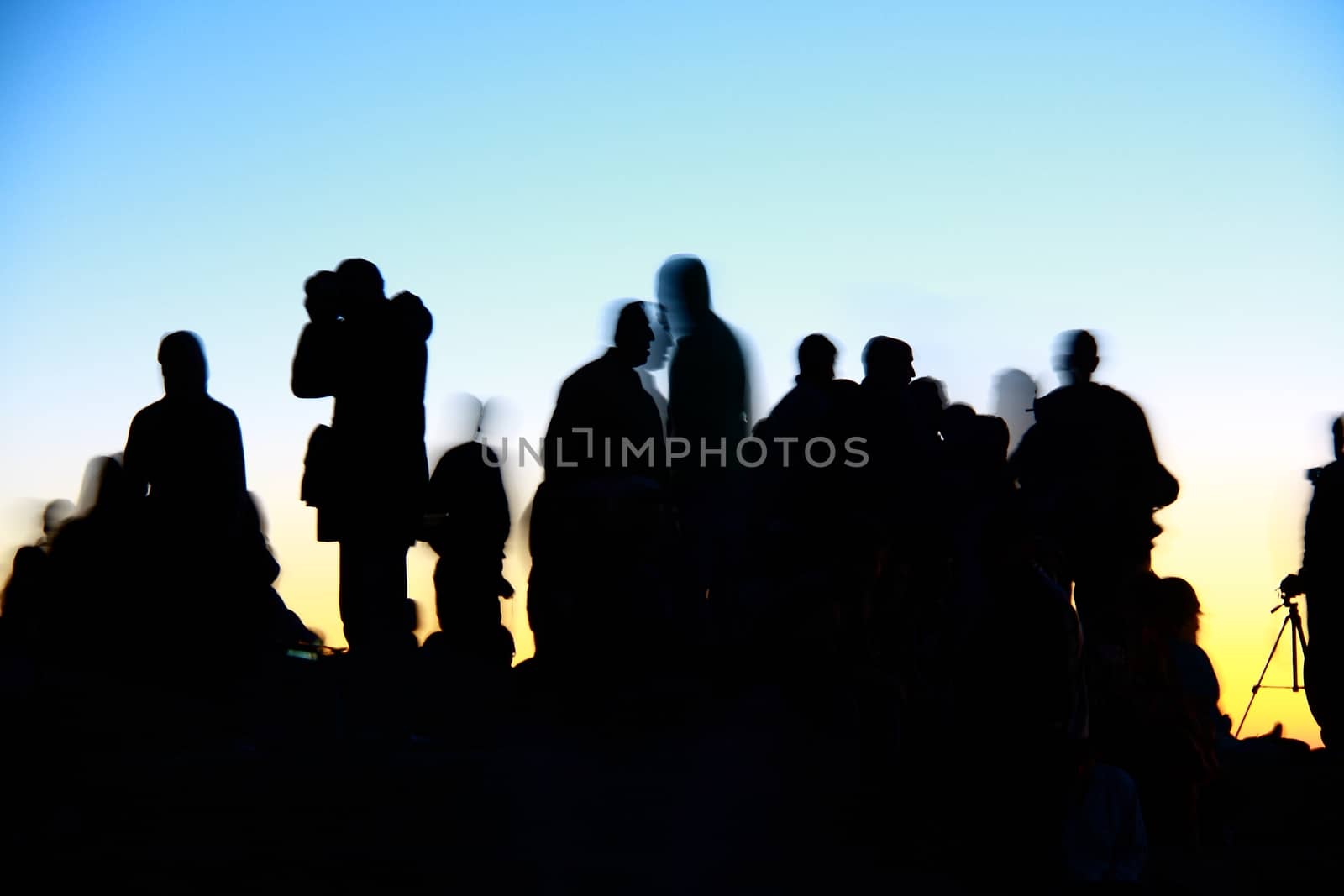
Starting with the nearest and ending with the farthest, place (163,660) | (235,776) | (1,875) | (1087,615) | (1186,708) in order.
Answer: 1. (1,875)
2. (235,776)
3. (1186,708)
4. (163,660)
5. (1087,615)

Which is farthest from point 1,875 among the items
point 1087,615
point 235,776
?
point 1087,615

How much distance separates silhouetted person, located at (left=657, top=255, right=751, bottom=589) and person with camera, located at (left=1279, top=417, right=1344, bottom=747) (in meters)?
3.30

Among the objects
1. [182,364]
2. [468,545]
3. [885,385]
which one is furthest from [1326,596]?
[182,364]

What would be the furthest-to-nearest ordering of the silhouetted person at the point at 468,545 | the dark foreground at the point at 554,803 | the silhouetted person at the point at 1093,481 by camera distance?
the silhouetted person at the point at 468,545 < the silhouetted person at the point at 1093,481 < the dark foreground at the point at 554,803

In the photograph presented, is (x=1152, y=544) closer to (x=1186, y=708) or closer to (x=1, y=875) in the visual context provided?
(x=1186, y=708)

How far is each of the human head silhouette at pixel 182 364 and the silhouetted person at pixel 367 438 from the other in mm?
583

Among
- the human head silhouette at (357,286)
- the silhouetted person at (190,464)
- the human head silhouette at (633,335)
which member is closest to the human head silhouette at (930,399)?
the human head silhouette at (633,335)

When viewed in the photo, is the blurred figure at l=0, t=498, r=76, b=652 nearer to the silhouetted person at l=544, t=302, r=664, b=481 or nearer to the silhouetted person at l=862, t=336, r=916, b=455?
the silhouetted person at l=544, t=302, r=664, b=481

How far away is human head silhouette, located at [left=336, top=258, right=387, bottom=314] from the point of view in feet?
27.4

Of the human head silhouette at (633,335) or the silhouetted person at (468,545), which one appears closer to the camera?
the human head silhouette at (633,335)

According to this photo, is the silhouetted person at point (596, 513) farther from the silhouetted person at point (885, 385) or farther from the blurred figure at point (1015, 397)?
the blurred figure at point (1015, 397)

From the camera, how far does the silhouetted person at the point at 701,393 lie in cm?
931

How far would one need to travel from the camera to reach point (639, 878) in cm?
669

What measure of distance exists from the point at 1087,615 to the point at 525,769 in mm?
3467
